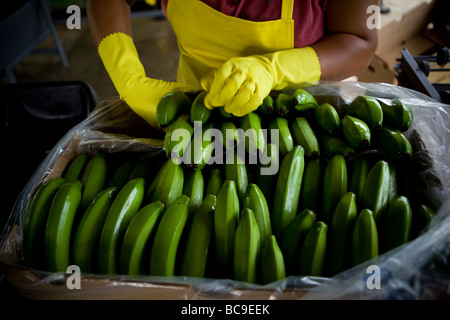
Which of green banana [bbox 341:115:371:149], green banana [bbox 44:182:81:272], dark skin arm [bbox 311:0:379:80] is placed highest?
dark skin arm [bbox 311:0:379:80]

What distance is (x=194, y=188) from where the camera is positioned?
1.11 metres

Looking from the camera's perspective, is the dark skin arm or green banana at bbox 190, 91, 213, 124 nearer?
green banana at bbox 190, 91, 213, 124

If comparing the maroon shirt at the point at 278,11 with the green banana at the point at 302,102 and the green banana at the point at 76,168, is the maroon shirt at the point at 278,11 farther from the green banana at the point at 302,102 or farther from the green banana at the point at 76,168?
the green banana at the point at 76,168

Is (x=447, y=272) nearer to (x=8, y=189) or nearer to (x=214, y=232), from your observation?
(x=214, y=232)

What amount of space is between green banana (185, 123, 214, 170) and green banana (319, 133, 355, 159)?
433mm

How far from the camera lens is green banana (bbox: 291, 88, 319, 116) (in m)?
1.22

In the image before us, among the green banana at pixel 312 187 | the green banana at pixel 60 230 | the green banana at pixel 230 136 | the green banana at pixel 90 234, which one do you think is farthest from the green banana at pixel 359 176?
the green banana at pixel 60 230

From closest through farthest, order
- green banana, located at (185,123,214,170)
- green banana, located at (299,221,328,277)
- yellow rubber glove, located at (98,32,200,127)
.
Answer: green banana, located at (299,221,328,277) → green banana, located at (185,123,214,170) → yellow rubber glove, located at (98,32,200,127)

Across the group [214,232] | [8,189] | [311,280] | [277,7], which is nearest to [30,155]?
[8,189]

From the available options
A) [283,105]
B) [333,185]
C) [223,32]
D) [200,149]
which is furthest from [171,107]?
[333,185]

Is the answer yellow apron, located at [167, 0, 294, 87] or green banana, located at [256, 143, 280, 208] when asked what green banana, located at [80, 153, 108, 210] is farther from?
yellow apron, located at [167, 0, 294, 87]

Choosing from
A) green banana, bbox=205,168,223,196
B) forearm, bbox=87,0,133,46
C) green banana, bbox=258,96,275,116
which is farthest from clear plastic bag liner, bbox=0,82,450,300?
forearm, bbox=87,0,133,46

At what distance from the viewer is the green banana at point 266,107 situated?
1.25 metres

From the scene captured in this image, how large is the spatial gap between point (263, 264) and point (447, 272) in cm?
46
